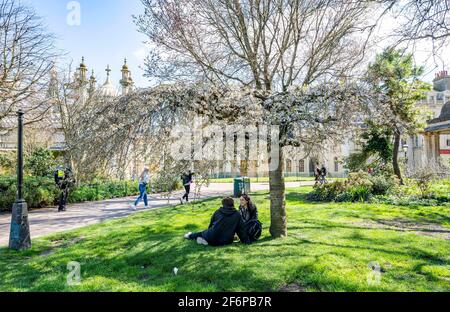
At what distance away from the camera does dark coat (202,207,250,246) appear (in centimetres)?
627

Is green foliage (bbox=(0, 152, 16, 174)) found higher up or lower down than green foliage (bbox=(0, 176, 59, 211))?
higher up

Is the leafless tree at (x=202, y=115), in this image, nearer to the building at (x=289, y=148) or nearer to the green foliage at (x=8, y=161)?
the building at (x=289, y=148)

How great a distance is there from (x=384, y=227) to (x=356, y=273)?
4.21 m

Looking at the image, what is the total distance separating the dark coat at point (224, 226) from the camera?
6.27 m

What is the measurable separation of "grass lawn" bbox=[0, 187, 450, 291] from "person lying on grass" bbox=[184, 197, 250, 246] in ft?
0.78

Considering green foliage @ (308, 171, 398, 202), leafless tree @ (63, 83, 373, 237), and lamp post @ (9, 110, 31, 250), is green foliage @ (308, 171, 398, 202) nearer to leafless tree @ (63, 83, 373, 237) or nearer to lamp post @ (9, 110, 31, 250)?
leafless tree @ (63, 83, 373, 237)

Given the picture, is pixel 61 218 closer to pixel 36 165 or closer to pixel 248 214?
pixel 248 214

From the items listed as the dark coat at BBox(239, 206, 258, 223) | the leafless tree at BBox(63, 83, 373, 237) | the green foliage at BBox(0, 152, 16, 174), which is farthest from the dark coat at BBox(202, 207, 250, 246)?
the green foliage at BBox(0, 152, 16, 174)

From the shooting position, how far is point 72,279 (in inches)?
195

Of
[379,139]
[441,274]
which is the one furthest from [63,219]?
[379,139]

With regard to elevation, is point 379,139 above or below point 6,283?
above

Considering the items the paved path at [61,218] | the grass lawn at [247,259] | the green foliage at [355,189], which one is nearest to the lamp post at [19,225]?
the grass lawn at [247,259]

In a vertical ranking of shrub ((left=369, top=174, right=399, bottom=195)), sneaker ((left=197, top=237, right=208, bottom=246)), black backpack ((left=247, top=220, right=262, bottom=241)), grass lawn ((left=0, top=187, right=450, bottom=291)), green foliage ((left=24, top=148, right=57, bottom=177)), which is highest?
green foliage ((left=24, top=148, right=57, bottom=177))
